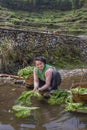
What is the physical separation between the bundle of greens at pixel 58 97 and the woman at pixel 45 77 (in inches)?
11.8

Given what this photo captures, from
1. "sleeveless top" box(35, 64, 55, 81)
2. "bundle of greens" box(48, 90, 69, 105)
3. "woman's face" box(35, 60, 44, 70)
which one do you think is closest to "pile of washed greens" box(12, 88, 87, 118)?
"bundle of greens" box(48, 90, 69, 105)

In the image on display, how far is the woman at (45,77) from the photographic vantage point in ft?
30.3

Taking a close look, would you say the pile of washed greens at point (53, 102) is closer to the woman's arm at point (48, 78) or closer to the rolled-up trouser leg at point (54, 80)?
the woman's arm at point (48, 78)

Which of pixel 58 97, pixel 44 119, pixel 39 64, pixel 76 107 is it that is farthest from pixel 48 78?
pixel 44 119

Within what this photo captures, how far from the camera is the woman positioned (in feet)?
30.3

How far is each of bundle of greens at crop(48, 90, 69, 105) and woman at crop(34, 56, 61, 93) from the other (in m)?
0.30

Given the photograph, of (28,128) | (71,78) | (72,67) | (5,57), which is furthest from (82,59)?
(28,128)

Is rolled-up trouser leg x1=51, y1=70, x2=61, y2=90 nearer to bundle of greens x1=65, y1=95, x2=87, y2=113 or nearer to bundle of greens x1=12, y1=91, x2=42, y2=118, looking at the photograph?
bundle of greens x1=12, y1=91, x2=42, y2=118

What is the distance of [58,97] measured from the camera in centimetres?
902

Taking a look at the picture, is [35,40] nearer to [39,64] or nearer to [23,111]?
[39,64]

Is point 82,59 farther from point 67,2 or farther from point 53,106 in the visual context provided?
point 67,2

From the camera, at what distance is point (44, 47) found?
18.5 metres

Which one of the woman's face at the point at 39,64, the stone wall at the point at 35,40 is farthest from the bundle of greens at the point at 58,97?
the stone wall at the point at 35,40

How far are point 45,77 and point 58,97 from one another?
81 cm
